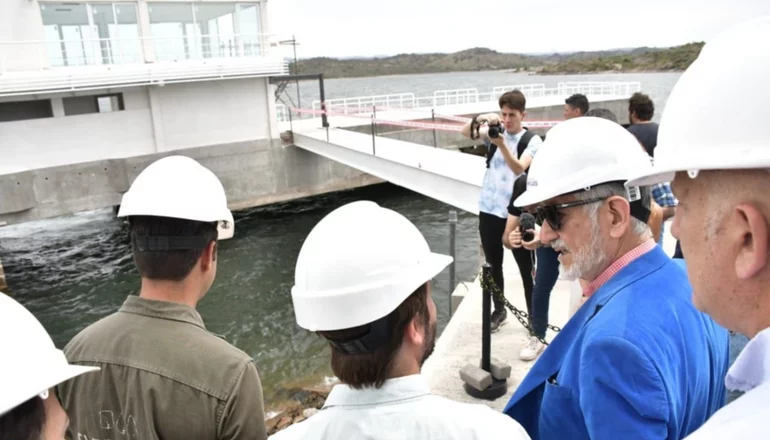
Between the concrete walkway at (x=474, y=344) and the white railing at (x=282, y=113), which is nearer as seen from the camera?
the concrete walkway at (x=474, y=344)

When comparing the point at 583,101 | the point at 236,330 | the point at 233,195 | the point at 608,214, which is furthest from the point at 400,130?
the point at 608,214

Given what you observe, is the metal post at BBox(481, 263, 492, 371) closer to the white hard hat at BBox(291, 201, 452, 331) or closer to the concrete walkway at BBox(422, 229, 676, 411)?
the concrete walkway at BBox(422, 229, 676, 411)

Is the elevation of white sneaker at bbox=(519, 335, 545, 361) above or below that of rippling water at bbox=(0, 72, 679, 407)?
above

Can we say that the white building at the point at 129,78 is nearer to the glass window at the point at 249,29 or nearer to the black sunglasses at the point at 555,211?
the glass window at the point at 249,29

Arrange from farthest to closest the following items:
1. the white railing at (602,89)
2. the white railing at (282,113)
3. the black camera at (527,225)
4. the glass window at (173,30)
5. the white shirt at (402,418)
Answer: the white railing at (602,89)
the white railing at (282,113)
the glass window at (173,30)
the black camera at (527,225)
the white shirt at (402,418)

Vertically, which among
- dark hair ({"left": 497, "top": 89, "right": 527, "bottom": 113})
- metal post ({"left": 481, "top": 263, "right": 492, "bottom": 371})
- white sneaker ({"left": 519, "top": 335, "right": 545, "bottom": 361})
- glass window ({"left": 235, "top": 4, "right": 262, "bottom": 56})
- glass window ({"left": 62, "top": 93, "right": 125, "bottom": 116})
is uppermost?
glass window ({"left": 235, "top": 4, "right": 262, "bottom": 56})

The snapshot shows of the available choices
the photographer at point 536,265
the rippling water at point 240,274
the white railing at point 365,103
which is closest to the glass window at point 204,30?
the white railing at point 365,103

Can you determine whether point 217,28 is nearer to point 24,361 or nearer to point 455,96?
point 455,96

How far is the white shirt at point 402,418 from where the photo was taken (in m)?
1.21

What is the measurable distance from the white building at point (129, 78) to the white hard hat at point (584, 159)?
15915mm

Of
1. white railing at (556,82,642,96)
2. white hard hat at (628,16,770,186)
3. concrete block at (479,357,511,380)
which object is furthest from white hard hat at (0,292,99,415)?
white railing at (556,82,642,96)

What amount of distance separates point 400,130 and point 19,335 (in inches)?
786

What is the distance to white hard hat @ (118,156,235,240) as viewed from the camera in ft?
6.24

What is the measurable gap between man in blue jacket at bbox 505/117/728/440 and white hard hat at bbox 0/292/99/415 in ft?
4.43
